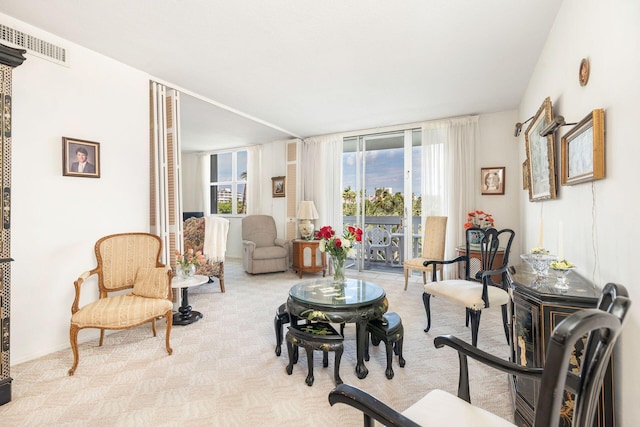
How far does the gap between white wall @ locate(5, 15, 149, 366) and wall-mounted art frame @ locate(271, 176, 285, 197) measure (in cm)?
337

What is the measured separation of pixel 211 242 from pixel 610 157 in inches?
152

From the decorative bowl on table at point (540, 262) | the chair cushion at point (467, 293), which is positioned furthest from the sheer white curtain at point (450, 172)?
the decorative bowl on table at point (540, 262)

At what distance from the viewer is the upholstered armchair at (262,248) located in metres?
5.27

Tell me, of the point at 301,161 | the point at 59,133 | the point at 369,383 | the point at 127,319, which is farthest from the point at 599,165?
the point at 301,161

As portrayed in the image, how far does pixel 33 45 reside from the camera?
2.38 metres

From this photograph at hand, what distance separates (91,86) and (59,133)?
56 centimetres

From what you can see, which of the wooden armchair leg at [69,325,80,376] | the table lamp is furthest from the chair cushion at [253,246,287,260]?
the wooden armchair leg at [69,325,80,376]

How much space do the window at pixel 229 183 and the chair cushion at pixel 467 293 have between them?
17.2 feet

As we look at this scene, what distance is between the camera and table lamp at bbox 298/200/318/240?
17.9 feet

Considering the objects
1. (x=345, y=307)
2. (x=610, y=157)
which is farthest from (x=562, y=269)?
(x=345, y=307)

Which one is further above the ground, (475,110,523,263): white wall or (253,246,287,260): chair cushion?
(475,110,523,263): white wall

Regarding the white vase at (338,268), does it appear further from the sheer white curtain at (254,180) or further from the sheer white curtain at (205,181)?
the sheer white curtain at (205,181)

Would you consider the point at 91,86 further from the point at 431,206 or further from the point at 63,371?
the point at 431,206

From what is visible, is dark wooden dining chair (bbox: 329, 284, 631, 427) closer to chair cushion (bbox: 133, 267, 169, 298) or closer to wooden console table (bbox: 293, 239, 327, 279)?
chair cushion (bbox: 133, 267, 169, 298)
